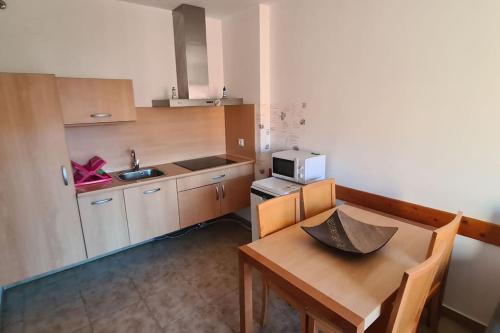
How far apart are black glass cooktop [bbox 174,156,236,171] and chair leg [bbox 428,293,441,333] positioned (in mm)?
2211

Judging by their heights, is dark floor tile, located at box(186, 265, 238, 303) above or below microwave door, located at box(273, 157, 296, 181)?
below

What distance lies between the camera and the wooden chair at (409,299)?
101 cm

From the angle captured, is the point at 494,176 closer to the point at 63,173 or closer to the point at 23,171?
the point at 63,173

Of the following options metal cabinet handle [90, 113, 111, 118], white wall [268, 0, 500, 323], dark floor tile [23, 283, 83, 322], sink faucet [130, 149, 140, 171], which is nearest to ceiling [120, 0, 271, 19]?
white wall [268, 0, 500, 323]

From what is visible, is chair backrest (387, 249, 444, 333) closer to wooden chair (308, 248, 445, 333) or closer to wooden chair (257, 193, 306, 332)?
wooden chair (308, 248, 445, 333)

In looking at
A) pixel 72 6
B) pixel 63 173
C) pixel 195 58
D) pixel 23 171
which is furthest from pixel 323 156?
pixel 72 6

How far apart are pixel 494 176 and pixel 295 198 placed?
3.88 feet

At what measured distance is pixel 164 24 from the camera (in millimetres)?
2881

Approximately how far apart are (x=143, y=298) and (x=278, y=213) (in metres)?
1.38

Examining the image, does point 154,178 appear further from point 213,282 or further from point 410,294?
point 410,294

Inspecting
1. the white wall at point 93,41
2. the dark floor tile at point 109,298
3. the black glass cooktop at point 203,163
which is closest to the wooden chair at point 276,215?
the dark floor tile at point 109,298

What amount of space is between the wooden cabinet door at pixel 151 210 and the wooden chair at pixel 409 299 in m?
1.81

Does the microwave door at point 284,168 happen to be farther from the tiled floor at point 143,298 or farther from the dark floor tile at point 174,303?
the dark floor tile at point 174,303

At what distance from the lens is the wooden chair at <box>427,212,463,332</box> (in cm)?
120
